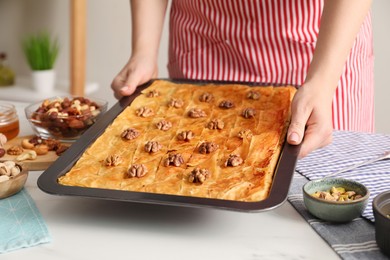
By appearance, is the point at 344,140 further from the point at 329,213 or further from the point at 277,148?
the point at 329,213

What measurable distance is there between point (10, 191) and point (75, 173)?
0.58ft

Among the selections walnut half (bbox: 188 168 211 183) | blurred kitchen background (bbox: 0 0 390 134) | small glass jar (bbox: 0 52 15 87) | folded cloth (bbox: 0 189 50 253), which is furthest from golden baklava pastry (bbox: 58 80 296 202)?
small glass jar (bbox: 0 52 15 87)

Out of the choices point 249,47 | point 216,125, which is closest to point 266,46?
point 249,47

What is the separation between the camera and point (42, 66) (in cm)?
405

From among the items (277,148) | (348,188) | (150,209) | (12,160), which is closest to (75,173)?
(150,209)

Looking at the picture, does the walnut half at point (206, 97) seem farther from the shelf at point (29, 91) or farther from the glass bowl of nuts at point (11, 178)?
the shelf at point (29, 91)

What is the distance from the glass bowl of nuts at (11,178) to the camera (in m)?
1.41

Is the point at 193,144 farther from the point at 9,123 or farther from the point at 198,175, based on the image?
the point at 9,123

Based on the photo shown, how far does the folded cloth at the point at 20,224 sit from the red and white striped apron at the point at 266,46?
0.97 m

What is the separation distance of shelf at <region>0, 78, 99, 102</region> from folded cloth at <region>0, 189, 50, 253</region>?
2661 millimetres

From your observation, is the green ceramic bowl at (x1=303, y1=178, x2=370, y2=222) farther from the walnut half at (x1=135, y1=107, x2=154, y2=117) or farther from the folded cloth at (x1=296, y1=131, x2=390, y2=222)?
the walnut half at (x1=135, y1=107, x2=154, y2=117)

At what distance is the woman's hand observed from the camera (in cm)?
152

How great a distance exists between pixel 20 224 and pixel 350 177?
0.76 metres

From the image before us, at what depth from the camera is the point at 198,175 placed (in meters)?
1.31
